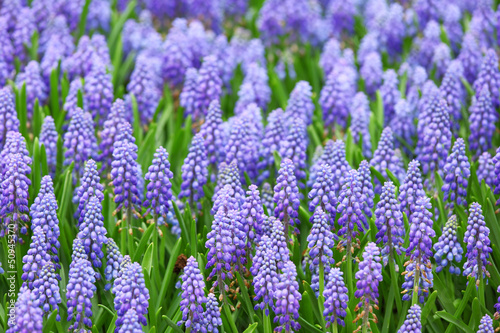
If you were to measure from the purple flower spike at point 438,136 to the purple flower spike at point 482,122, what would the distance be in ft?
2.25

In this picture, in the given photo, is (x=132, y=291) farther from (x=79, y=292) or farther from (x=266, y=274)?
(x=266, y=274)

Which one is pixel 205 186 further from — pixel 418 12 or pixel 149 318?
pixel 418 12

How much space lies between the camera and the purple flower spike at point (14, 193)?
5.82 metres

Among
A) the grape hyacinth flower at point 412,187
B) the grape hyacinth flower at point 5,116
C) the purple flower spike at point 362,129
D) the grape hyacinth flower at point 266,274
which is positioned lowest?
the grape hyacinth flower at point 266,274

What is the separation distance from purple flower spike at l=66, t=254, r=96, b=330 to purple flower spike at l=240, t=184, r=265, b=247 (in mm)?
1526

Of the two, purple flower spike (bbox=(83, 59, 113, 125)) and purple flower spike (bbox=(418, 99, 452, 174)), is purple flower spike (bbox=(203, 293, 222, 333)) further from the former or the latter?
purple flower spike (bbox=(83, 59, 113, 125))

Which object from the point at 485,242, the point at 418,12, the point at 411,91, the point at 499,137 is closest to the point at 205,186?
the point at 485,242

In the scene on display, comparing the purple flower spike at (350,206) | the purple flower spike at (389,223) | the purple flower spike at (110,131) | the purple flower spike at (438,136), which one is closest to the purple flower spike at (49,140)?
the purple flower spike at (110,131)

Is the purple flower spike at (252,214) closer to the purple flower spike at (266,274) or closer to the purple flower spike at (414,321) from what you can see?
the purple flower spike at (266,274)

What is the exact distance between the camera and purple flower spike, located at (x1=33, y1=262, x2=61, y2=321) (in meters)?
5.14

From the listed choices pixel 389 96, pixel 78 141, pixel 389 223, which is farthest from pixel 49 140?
pixel 389 96

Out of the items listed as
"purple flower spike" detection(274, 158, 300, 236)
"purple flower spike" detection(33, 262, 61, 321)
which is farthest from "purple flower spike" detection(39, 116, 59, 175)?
"purple flower spike" detection(274, 158, 300, 236)

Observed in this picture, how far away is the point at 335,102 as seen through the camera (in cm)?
854

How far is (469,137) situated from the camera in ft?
25.2
